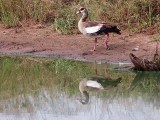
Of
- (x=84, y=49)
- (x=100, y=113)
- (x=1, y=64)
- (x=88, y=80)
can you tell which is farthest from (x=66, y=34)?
(x=100, y=113)

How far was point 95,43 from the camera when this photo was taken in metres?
13.5

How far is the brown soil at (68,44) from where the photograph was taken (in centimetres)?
1317

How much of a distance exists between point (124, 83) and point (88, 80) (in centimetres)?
71

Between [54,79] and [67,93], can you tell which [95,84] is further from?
[54,79]

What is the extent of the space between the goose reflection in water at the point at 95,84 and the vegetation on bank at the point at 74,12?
10.1ft

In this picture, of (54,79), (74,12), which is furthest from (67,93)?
(74,12)

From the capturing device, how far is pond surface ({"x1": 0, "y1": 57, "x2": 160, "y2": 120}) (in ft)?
30.6

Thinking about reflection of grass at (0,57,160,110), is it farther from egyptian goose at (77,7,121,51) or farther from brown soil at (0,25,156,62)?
egyptian goose at (77,7,121,51)

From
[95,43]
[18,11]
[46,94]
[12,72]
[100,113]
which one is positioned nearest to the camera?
[100,113]

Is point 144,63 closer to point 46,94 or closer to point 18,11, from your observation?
point 46,94

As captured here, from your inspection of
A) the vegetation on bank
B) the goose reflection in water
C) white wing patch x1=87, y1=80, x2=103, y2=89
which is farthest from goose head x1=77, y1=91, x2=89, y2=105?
the vegetation on bank

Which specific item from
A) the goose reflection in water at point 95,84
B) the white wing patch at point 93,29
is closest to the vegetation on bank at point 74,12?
the white wing patch at point 93,29

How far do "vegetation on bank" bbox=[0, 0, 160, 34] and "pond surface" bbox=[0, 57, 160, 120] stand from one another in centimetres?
211

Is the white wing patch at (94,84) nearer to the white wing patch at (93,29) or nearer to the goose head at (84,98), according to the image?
the goose head at (84,98)
